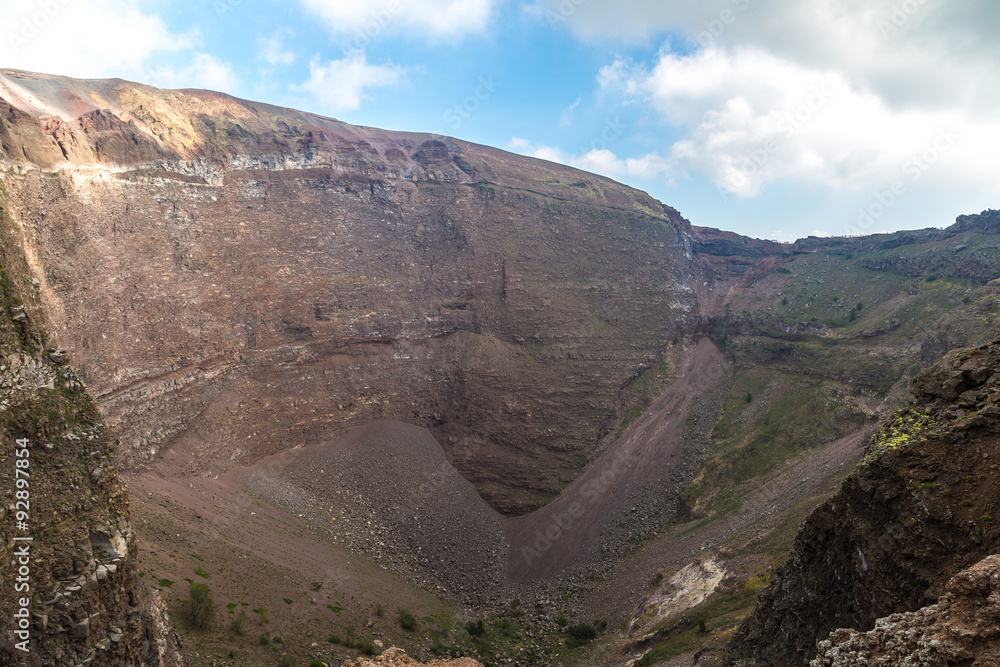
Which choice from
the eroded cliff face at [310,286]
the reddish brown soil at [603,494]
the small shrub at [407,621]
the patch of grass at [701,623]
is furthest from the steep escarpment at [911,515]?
the eroded cliff face at [310,286]

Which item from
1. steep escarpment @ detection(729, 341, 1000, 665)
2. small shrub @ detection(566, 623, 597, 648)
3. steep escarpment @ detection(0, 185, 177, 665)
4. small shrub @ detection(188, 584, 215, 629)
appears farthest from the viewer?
small shrub @ detection(566, 623, 597, 648)

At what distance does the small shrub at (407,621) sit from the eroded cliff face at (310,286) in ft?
46.9

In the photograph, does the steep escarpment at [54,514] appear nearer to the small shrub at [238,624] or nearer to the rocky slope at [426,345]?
the small shrub at [238,624]

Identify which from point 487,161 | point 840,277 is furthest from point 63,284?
point 840,277

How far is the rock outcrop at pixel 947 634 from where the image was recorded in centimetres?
597

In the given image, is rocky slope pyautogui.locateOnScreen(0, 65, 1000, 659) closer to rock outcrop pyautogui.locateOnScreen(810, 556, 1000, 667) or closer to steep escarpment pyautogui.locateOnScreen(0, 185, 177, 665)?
steep escarpment pyautogui.locateOnScreen(0, 185, 177, 665)

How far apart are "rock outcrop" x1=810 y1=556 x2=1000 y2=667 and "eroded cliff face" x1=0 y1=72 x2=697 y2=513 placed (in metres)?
36.5

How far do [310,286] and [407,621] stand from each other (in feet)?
102

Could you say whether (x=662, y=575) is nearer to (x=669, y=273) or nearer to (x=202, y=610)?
(x=202, y=610)

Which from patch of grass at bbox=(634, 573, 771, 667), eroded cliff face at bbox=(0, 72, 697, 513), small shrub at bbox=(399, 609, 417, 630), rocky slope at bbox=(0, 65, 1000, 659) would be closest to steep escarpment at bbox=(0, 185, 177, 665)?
rocky slope at bbox=(0, 65, 1000, 659)

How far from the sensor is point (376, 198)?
185 ft

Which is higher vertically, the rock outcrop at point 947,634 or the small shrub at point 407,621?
the rock outcrop at point 947,634

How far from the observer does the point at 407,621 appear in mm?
28406

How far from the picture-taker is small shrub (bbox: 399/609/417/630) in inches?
1113
